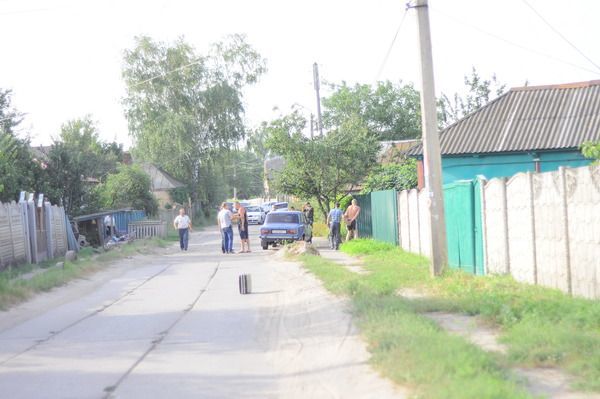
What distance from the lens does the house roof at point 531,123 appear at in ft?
Result: 78.4

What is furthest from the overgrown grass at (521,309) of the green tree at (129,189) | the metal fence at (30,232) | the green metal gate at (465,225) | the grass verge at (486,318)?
the green tree at (129,189)

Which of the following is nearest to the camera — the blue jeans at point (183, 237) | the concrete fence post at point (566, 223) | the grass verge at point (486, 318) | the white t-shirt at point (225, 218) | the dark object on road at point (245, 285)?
the grass verge at point (486, 318)

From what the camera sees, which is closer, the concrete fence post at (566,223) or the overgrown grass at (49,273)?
the concrete fence post at (566,223)

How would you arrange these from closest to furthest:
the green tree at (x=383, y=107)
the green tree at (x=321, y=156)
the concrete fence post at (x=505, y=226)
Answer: the concrete fence post at (x=505, y=226), the green tree at (x=321, y=156), the green tree at (x=383, y=107)

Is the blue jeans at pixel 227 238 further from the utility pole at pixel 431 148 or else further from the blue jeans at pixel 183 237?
the utility pole at pixel 431 148

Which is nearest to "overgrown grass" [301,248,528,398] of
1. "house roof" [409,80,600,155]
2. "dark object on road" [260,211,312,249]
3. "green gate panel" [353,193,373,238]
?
"house roof" [409,80,600,155]

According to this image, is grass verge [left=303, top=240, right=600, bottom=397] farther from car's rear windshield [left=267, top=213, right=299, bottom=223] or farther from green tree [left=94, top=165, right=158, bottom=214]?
green tree [left=94, top=165, right=158, bottom=214]

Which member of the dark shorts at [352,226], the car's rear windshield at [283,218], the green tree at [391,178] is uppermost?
the green tree at [391,178]

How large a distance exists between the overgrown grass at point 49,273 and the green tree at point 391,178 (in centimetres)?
1008

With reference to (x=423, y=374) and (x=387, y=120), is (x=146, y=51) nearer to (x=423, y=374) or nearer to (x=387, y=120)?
(x=387, y=120)

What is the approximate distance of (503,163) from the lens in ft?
80.6

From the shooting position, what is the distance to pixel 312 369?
7.93m

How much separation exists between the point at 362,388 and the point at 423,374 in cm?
70

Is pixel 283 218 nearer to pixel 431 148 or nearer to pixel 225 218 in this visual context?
pixel 225 218
